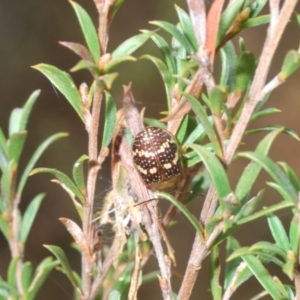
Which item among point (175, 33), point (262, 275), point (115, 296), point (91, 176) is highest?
point (175, 33)

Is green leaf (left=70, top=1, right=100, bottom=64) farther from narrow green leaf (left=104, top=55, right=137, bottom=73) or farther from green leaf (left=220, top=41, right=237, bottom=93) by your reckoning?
green leaf (left=220, top=41, right=237, bottom=93)

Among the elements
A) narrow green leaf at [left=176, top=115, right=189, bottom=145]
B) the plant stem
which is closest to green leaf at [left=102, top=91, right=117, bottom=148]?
the plant stem

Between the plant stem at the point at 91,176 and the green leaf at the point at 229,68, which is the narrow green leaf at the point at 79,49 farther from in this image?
the green leaf at the point at 229,68

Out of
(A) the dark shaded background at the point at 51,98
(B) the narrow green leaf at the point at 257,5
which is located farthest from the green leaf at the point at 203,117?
(A) the dark shaded background at the point at 51,98

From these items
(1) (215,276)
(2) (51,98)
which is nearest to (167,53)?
(1) (215,276)

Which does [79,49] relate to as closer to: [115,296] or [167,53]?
[167,53]

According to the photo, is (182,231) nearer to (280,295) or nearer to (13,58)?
(13,58)
